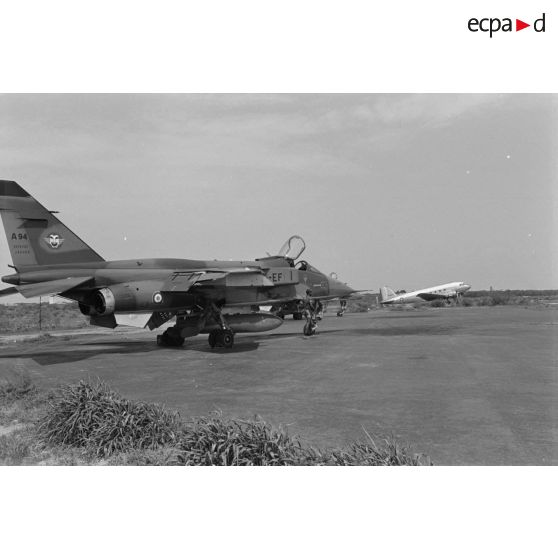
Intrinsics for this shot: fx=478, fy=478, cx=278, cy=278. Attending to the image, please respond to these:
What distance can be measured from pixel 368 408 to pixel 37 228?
1044 centimetres

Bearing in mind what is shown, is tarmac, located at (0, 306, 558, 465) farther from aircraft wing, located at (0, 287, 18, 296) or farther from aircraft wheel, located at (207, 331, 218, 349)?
aircraft wing, located at (0, 287, 18, 296)

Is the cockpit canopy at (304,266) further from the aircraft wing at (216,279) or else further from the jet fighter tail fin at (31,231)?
the jet fighter tail fin at (31,231)

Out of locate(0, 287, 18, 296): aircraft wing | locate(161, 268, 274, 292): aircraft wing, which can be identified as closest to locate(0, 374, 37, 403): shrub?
locate(0, 287, 18, 296): aircraft wing

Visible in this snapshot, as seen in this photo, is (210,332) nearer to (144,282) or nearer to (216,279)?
(216,279)

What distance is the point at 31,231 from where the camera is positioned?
43.1ft

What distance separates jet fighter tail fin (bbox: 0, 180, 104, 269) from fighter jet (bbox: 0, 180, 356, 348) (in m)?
0.02

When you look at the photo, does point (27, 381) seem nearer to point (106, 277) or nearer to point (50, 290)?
point (50, 290)

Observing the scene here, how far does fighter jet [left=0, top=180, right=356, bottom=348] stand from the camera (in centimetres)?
1295

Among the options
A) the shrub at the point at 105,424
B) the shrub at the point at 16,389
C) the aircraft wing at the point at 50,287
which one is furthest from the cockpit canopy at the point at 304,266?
the shrub at the point at 105,424

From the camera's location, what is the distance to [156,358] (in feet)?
45.0

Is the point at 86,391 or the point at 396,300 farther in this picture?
the point at 396,300

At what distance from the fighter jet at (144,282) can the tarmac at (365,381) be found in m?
1.04

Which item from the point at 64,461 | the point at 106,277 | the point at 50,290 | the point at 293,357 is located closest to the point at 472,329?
the point at 293,357

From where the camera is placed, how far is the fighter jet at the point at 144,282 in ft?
42.5
